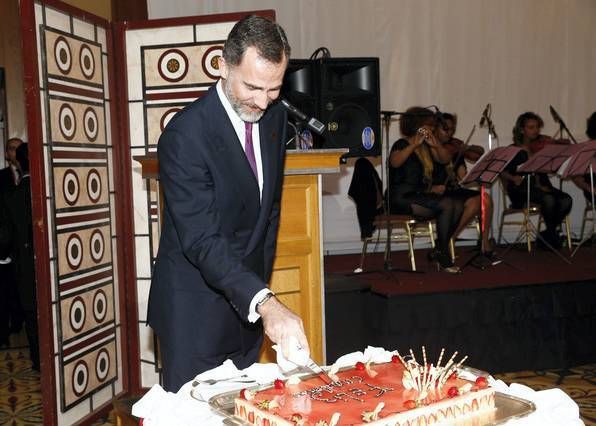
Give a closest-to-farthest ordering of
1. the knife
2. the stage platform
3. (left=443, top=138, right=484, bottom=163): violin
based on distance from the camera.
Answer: the knife < the stage platform < (left=443, top=138, right=484, bottom=163): violin

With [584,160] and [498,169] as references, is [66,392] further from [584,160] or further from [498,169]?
[584,160]

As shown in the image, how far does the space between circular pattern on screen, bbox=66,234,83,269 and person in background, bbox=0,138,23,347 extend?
1.42 metres

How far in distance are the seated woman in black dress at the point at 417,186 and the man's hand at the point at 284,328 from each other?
436 cm

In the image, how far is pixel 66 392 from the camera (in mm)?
3922

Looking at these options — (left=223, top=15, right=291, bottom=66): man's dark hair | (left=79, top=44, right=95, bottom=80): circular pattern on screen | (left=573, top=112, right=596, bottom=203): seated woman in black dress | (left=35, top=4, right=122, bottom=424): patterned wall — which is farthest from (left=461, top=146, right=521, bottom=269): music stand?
(left=223, top=15, right=291, bottom=66): man's dark hair

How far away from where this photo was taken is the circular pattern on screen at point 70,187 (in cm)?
391

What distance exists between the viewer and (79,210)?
404 centimetres

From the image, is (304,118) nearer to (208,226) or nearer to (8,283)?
(208,226)

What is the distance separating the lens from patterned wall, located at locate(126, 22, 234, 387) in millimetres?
4223

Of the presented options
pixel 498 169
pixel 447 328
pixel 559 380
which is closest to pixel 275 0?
pixel 498 169

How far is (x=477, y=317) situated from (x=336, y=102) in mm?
1615

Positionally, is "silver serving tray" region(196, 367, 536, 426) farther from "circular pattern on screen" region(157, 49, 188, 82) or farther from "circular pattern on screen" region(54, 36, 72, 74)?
"circular pattern on screen" region(157, 49, 188, 82)

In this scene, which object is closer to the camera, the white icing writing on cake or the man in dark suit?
the white icing writing on cake

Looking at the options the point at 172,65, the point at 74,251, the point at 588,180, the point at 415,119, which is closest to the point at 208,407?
the point at 74,251
